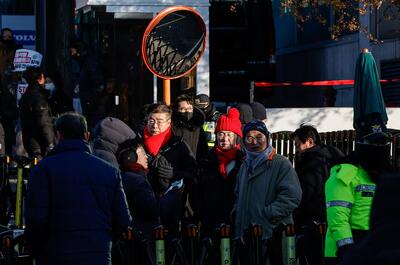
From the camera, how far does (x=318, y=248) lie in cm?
998

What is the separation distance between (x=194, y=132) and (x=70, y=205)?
5211mm

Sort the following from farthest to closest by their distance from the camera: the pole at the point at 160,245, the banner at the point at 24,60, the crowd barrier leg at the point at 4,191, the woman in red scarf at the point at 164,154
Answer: the banner at the point at 24,60 < the crowd barrier leg at the point at 4,191 < the woman in red scarf at the point at 164,154 < the pole at the point at 160,245

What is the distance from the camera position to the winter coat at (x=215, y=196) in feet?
33.4

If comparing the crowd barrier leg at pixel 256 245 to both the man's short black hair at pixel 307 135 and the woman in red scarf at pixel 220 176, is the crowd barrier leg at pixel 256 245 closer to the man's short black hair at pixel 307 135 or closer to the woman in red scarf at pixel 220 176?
the woman in red scarf at pixel 220 176

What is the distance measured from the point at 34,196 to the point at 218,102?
15270mm

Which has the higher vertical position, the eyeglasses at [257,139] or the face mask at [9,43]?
the face mask at [9,43]

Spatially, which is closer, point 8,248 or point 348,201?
point 348,201

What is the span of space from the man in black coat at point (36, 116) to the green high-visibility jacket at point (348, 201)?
8118mm

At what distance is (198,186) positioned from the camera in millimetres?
10500

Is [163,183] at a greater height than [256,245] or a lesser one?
greater

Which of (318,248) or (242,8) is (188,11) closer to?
(318,248)

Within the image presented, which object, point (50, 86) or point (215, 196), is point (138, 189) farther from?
point (50, 86)

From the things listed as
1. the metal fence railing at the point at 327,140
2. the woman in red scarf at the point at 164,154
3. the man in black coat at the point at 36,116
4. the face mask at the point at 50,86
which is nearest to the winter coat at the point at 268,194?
the woman in red scarf at the point at 164,154

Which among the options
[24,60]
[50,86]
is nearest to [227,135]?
[50,86]
